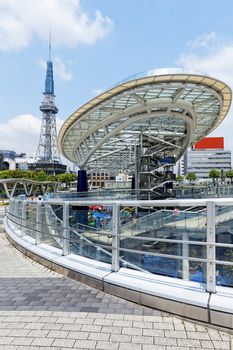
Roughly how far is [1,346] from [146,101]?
25.6 metres

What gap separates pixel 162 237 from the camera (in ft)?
14.5

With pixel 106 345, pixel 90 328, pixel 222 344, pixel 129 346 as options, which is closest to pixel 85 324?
pixel 90 328

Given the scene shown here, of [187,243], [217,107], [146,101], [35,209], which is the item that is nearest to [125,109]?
[146,101]

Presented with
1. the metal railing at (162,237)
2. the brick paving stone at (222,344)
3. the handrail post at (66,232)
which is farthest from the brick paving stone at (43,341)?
the handrail post at (66,232)

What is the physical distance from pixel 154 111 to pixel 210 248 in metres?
27.0

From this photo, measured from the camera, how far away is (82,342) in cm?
316

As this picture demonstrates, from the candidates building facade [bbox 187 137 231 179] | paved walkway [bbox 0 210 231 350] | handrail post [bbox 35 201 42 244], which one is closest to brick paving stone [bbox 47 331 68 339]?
paved walkway [bbox 0 210 231 350]

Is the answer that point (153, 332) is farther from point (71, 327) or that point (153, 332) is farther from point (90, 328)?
point (71, 327)

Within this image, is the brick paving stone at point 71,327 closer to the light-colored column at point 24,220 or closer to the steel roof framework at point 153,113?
the light-colored column at point 24,220

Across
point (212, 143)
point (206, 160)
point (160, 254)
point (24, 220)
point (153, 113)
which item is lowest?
point (24, 220)

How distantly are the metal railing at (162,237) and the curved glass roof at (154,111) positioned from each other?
697 inches

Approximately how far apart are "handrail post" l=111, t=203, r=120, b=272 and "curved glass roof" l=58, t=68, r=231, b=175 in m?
18.2

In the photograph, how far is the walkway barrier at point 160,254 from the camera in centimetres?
377

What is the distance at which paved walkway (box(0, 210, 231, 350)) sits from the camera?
10.2 ft
